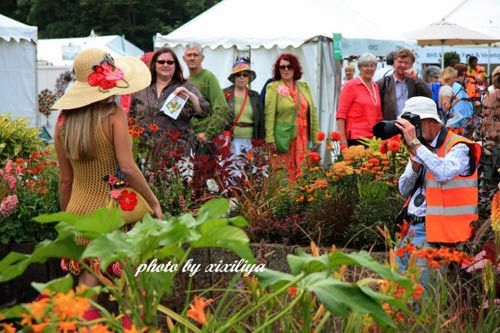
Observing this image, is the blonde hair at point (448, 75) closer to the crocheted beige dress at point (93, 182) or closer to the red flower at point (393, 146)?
the red flower at point (393, 146)

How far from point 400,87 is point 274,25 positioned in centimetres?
561

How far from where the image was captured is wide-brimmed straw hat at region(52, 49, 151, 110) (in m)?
5.57

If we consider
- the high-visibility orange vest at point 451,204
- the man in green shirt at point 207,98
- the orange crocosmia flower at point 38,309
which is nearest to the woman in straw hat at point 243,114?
the man in green shirt at point 207,98

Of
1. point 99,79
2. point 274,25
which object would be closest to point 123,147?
point 99,79

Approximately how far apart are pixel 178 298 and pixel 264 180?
1.77m

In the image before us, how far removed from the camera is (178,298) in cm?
695

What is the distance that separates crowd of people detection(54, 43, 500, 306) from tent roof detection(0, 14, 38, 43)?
19.1 feet

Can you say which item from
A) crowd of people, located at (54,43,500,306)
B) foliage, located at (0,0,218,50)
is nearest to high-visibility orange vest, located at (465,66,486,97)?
crowd of people, located at (54,43,500,306)

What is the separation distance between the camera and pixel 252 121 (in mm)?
11078

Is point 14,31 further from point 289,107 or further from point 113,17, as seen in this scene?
point 113,17

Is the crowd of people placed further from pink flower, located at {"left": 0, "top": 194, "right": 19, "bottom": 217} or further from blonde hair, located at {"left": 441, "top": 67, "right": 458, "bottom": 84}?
pink flower, located at {"left": 0, "top": 194, "right": 19, "bottom": 217}

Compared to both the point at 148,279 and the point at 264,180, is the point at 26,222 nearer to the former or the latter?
the point at 264,180

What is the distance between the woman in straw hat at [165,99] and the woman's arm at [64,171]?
3015 mm

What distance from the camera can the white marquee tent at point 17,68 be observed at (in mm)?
17141
